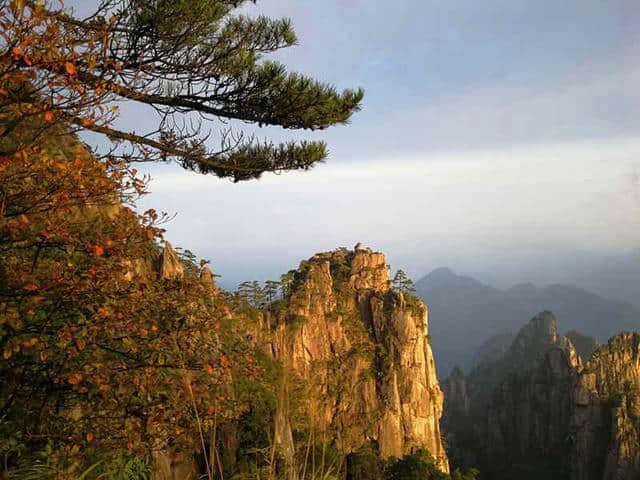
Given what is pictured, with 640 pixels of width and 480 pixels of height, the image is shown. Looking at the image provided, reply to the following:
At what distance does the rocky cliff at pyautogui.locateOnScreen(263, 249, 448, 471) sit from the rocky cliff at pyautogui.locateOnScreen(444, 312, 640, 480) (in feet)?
90.9

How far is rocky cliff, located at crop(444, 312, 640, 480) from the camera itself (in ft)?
165

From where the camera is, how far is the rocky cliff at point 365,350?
31281 millimetres

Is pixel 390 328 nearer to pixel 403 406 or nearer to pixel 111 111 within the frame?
pixel 403 406

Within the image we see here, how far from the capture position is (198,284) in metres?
4.35

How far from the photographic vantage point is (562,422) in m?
62.8

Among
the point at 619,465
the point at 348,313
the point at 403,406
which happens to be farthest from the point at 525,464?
the point at 348,313

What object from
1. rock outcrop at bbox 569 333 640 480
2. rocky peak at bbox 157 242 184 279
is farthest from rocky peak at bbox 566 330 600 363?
rocky peak at bbox 157 242 184 279

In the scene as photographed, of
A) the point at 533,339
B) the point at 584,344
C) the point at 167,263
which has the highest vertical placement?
the point at 167,263

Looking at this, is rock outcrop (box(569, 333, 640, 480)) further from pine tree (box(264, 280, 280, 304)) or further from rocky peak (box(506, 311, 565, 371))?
pine tree (box(264, 280, 280, 304))

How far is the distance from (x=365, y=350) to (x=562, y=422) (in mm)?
45656

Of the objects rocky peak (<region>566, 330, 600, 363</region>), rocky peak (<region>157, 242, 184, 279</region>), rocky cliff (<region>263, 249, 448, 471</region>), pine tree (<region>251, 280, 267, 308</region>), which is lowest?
rocky peak (<region>566, 330, 600, 363</region>)

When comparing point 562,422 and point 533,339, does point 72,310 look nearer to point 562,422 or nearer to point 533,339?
point 562,422

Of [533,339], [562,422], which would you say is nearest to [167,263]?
[562,422]

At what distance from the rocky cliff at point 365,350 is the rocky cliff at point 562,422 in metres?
27.7
